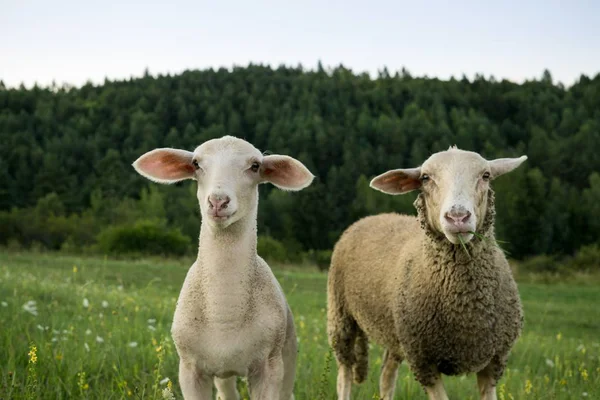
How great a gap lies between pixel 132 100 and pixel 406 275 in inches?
5660

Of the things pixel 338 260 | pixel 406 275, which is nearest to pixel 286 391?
pixel 406 275

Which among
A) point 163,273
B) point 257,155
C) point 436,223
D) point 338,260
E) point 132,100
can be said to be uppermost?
point 132,100

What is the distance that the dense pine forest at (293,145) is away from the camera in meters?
68.7

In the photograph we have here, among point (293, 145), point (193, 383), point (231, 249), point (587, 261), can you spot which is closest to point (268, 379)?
point (193, 383)

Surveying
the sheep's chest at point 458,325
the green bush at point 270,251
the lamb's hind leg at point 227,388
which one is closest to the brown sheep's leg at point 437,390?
the sheep's chest at point 458,325

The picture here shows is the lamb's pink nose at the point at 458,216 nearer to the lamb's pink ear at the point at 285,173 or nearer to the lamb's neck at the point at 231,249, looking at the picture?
the lamb's pink ear at the point at 285,173

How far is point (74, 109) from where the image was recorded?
137125 mm

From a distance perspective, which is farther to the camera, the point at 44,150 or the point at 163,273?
the point at 44,150

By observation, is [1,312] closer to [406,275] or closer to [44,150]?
[406,275]

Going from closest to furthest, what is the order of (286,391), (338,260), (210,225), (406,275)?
(210,225), (286,391), (406,275), (338,260)

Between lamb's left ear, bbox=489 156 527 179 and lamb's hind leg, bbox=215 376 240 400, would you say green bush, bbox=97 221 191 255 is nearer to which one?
lamb's left ear, bbox=489 156 527 179

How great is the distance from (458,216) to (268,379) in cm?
168

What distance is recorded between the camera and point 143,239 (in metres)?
64.2

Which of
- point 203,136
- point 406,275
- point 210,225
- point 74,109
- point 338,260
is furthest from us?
point 74,109
